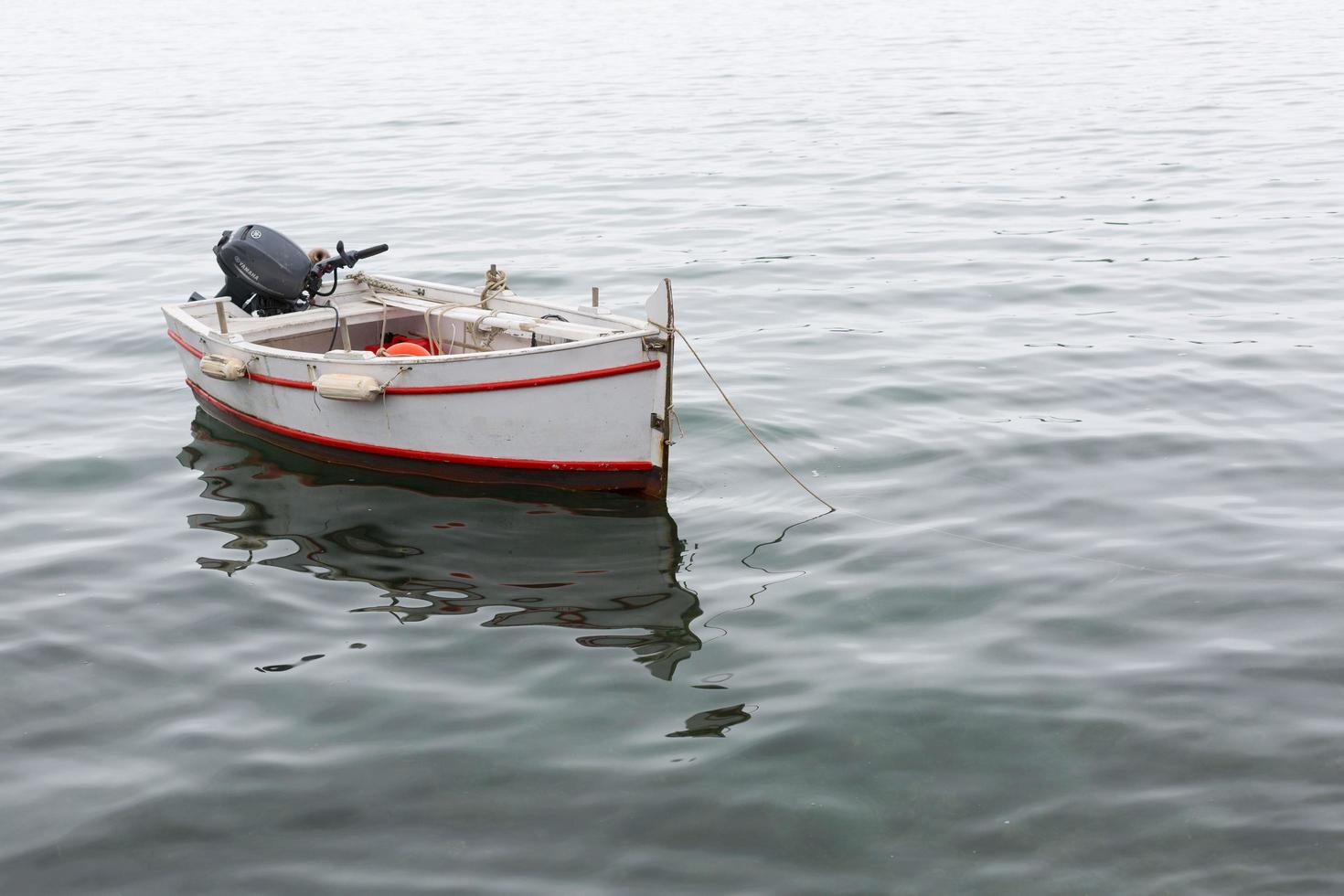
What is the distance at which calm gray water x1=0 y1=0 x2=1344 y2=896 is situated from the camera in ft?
19.5

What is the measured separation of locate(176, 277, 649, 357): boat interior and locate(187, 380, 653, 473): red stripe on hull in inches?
28.9

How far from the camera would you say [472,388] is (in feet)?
31.0

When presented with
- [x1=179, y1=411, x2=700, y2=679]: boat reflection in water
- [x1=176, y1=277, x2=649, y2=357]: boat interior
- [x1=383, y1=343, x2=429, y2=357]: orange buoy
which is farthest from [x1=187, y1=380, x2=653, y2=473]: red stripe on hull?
[x1=383, y1=343, x2=429, y2=357]: orange buoy

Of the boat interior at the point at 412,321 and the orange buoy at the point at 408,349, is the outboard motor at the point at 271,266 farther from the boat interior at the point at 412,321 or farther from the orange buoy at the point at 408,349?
the orange buoy at the point at 408,349

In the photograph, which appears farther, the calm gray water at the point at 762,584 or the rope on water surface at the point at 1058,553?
the rope on water surface at the point at 1058,553

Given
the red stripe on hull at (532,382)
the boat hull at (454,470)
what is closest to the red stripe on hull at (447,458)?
the boat hull at (454,470)

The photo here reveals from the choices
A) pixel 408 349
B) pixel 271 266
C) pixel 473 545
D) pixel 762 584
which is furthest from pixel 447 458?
pixel 762 584

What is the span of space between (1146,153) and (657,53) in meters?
21.2

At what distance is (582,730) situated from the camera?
677cm

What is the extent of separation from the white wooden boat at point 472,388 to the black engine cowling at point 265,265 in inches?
9.0

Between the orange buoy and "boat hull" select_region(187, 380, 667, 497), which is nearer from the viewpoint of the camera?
"boat hull" select_region(187, 380, 667, 497)

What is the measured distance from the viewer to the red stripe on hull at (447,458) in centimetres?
948

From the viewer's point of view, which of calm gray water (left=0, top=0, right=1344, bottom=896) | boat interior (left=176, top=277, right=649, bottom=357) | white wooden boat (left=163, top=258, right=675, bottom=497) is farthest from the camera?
Result: boat interior (left=176, top=277, right=649, bottom=357)

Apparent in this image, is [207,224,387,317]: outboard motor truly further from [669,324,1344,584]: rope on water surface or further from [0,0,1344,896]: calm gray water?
[669,324,1344,584]: rope on water surface
